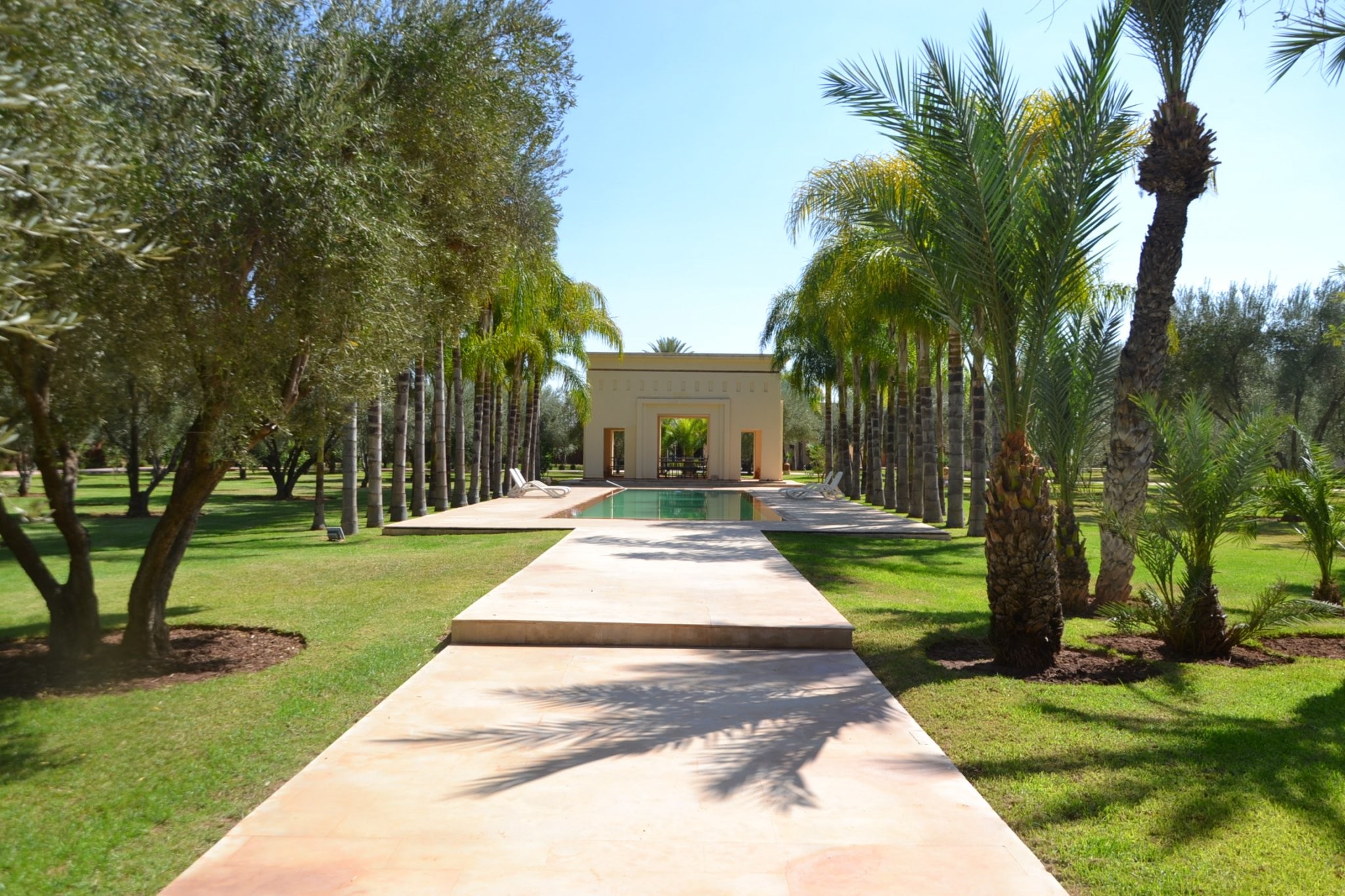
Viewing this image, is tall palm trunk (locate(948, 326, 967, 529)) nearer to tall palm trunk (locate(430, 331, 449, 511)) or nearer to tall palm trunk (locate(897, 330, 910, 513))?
tall palm trunk (locate(897, 330, 910, 513))

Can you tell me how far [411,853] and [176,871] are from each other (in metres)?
0.86

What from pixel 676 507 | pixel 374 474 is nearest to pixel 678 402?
pixel 676 507

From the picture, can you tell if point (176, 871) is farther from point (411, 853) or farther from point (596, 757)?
point (596, 757)

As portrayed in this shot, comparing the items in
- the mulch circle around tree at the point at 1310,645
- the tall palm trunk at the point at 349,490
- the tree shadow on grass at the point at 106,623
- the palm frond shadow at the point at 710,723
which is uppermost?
the tall palm trunk at the point at 349,490

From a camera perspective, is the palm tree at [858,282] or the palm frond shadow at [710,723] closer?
the palm frond shadow at [710,723]

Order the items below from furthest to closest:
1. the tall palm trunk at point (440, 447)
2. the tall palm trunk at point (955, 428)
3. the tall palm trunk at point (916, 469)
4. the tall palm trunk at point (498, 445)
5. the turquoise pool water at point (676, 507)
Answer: the tall palm trunk at point (498, 445), the turquoise pool water at point (676, 507), the tall palm trunk at point (916, 469), the tall palm trunk at point (440, 447), the tall palm trunk at point (955, 428)

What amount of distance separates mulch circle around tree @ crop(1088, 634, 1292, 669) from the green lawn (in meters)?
0.20

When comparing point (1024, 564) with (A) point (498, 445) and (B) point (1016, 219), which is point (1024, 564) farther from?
(A) point (498, 445)

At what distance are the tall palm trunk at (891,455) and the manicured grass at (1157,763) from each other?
16784 mm

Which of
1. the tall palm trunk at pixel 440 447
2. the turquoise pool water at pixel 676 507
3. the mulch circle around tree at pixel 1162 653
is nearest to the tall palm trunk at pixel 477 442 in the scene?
the tall palm trunk at pixel 440 447

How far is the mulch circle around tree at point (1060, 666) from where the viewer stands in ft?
21.6

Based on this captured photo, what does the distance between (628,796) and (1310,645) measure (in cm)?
671

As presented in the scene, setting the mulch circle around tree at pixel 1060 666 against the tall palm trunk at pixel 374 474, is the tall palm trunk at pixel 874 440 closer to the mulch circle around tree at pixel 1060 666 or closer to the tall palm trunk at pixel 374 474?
the tall palm trunk at pixel 374 474

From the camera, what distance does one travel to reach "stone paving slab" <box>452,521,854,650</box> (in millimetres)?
7230
